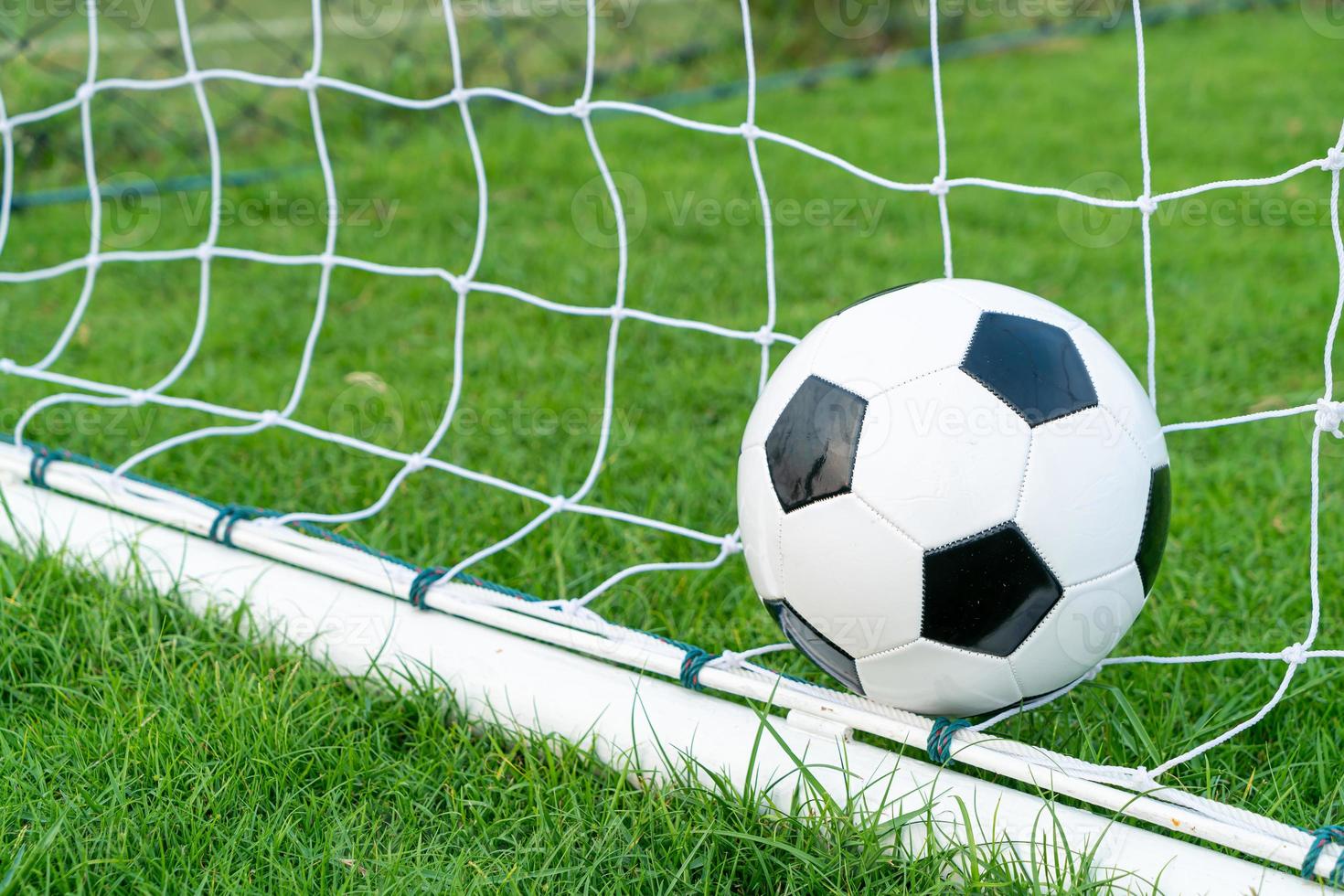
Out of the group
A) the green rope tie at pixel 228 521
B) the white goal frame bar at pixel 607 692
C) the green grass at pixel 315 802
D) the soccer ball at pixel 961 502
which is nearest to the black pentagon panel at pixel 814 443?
the soccer ball at pixel 961 502

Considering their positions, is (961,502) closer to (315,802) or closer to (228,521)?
(315,802)

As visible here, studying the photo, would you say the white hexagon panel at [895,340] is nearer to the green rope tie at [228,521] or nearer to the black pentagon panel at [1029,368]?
the black pentagon panel at [1029,368]

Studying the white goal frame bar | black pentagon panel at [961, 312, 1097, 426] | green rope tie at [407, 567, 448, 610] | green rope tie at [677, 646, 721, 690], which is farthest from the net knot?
green rope tie at [407, 567, 448, 610]

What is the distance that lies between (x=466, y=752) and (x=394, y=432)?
1.16 meters

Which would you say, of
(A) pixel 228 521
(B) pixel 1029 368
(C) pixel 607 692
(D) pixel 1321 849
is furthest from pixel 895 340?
(A) pixel 228 521

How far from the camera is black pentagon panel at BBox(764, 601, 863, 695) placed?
1.61 m

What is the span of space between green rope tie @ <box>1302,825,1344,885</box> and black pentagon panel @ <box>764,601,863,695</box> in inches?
22.0

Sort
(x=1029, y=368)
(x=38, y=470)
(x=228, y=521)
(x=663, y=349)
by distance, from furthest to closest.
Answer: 1. (x=663, y=349)
2. (x=38, y=470)
3. (x=228, y=521)
4. (x=1029, y=368)

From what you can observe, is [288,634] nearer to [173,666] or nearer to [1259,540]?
[173,666]

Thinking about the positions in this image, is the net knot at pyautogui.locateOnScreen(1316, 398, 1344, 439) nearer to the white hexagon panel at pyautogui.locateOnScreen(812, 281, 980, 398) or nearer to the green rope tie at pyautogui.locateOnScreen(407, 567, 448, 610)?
the white hexagon panel at pyautogui.locateOnScreen(812, 281, 980, 398)

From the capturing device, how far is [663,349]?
3.12 m

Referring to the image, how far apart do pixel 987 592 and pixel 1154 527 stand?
265 mm

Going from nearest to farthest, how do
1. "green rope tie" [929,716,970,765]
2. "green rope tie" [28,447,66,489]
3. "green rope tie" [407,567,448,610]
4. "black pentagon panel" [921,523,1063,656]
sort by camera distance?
"black pentagon panel" [921,523,1063,656], "green rope tie" [929,716,970,765], "green rope tie" [407,567,448,610], "green rope tie" [28,447,66,489]

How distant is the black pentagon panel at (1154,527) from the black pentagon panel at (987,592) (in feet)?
0.50
